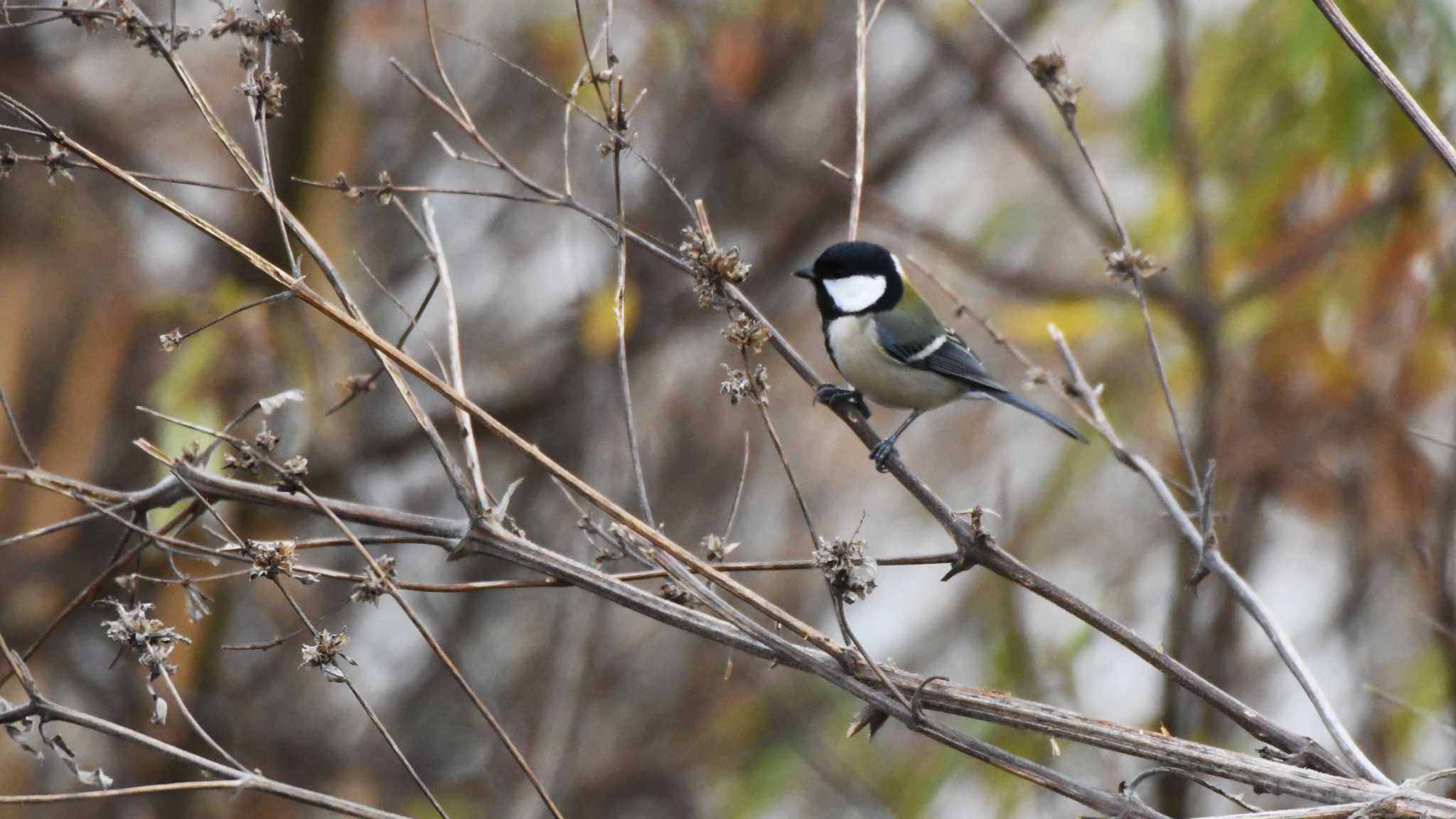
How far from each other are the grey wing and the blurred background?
20.6 inches

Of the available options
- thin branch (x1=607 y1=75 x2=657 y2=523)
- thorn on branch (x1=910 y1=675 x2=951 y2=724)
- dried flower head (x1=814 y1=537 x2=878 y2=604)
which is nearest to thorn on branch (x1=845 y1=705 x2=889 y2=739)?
thorn on branch (x1=910 y1=675 x2=951 y2=724)

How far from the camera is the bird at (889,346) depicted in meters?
3.40

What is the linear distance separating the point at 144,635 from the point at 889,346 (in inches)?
92.8

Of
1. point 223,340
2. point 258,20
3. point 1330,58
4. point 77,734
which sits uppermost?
point 1330,58

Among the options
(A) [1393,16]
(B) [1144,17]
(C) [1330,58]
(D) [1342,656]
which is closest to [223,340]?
(C) [1330,58]

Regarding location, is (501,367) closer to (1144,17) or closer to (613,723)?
(613,723)

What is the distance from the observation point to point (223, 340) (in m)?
3.56

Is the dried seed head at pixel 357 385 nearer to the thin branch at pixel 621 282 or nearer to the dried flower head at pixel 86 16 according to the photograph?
the thin branch at pixel 621 282

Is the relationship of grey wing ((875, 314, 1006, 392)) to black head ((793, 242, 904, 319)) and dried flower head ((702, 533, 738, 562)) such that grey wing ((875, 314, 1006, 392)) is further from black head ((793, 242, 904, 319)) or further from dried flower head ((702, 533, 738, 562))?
dried flower head ((702, 533, 738, 562))

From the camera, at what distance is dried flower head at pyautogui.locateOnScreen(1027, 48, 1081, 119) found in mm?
2094

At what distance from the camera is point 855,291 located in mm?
3455

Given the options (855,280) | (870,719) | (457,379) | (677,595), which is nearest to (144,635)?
(457,379)

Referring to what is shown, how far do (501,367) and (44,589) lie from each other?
1.95 m

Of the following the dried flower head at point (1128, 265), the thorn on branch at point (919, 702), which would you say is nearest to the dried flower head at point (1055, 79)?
the dried flower head at point (1128, 265)
